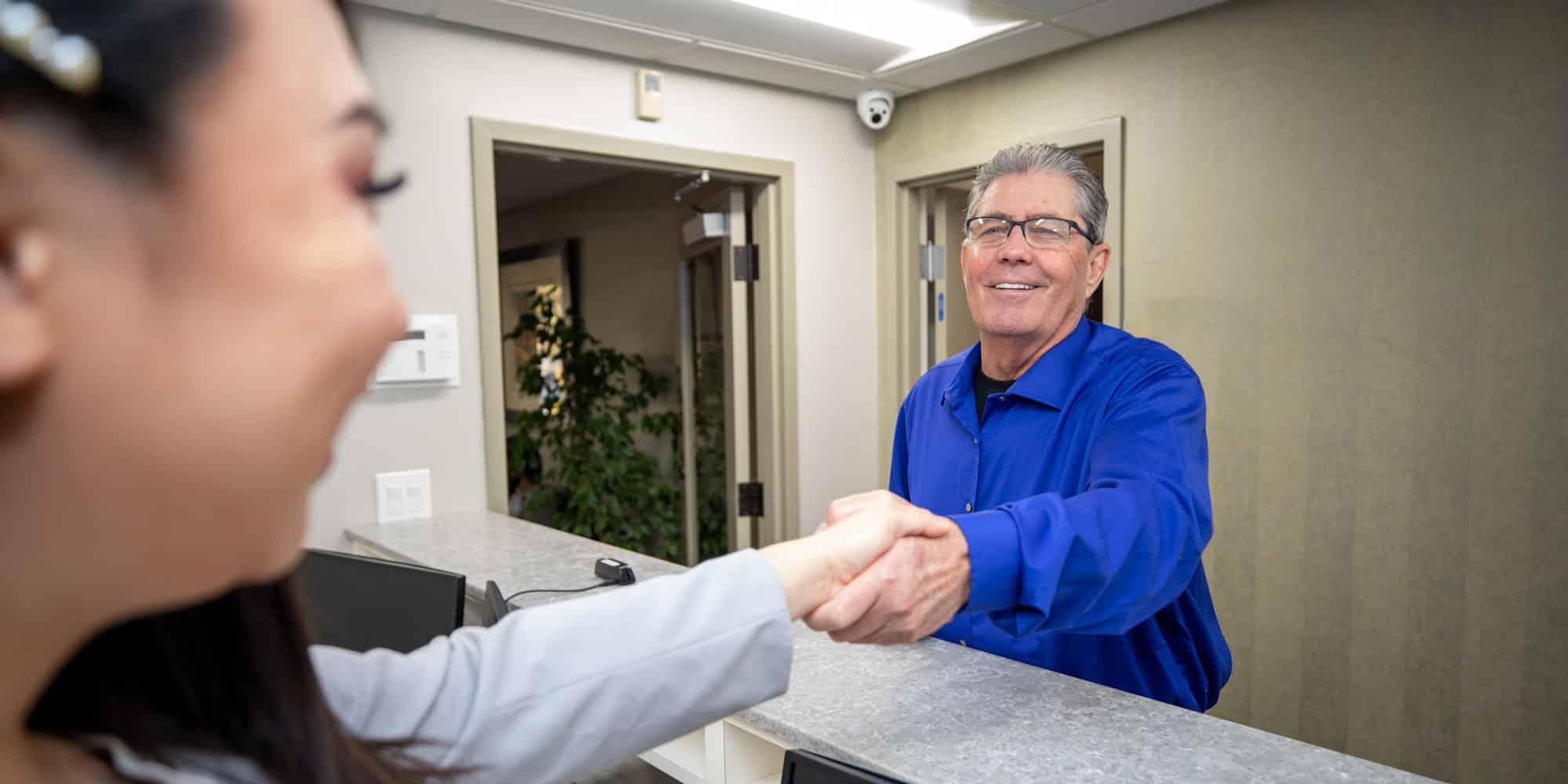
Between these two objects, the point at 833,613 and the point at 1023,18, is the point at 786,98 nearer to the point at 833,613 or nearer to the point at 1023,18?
the point at 1023,18

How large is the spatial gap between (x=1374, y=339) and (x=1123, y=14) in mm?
1156

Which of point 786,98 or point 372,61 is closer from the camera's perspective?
point 372,61

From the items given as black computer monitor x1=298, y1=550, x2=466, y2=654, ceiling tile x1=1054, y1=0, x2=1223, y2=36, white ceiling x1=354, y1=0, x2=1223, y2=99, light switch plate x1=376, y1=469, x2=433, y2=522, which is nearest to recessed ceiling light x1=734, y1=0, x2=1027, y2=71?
white ceiling x1=354, y1=0, x2=1223, y2=99

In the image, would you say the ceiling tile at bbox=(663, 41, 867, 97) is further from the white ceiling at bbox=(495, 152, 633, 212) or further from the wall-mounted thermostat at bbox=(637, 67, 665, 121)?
the white ceiling at bbox=(495, 152, 633, 212)

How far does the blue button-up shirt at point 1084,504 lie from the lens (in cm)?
109

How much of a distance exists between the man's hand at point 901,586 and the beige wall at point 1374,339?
1893 millimetres

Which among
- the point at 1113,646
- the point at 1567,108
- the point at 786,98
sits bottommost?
the point at 1113,646

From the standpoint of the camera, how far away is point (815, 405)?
364 centimetres

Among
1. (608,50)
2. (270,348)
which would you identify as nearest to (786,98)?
(608,50)

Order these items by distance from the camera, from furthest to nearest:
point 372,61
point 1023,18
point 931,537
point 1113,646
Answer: point 1023,18, point 1113,646, point 931,537, point 372,61

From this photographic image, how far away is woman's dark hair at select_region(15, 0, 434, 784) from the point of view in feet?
0.97

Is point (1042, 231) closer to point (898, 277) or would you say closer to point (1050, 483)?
point (1050, 483)

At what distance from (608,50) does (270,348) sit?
2.84 meters

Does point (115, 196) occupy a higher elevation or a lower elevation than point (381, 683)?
higher
